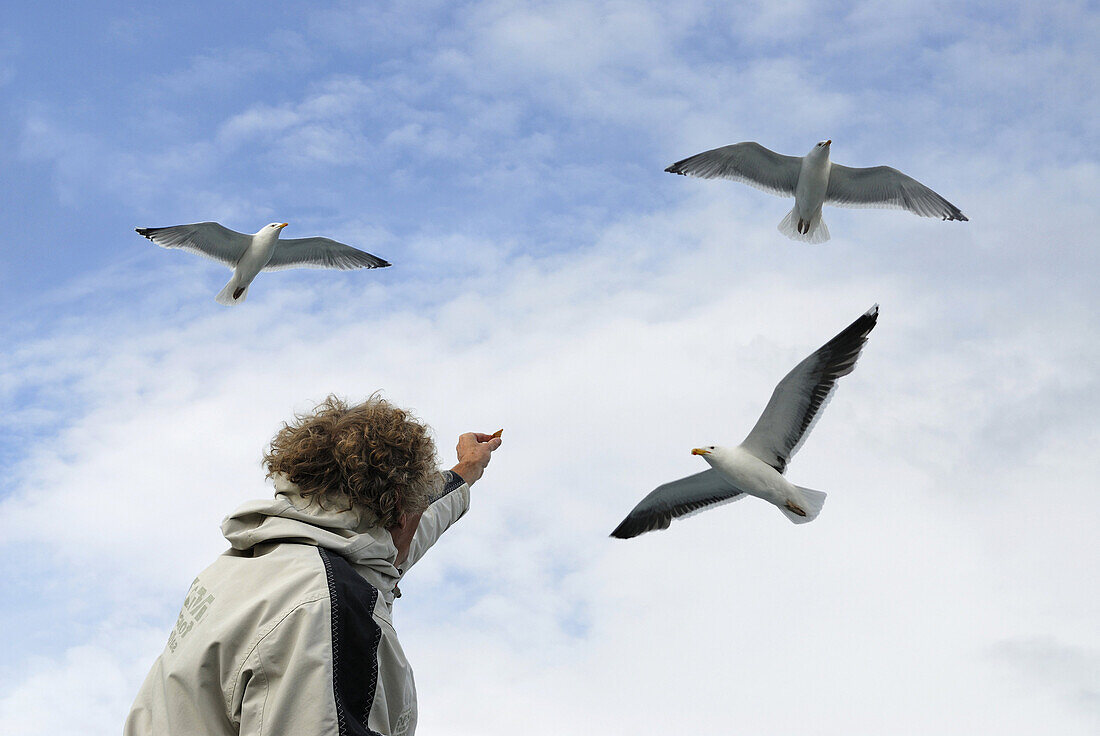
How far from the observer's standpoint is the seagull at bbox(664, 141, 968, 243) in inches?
352


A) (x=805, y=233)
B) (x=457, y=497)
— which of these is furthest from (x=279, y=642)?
(x=805, y=233)

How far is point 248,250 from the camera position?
34.4ft

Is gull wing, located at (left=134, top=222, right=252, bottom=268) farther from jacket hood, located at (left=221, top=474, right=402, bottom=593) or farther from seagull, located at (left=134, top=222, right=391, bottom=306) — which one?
jacket hood, located at (left=221, top=474, right=402, bottom=593)

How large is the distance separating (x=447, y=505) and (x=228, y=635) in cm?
113

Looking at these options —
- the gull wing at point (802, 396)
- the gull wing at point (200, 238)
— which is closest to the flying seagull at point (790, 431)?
the gull wing at point (802, 396)

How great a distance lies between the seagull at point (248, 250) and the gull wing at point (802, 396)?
19.3 feet

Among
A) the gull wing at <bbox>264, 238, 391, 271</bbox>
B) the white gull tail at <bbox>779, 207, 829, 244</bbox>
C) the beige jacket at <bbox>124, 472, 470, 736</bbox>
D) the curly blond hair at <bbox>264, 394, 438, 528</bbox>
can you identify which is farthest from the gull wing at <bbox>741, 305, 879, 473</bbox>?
the gull wing at <bbox>264, 238, 391, 271</bbox>

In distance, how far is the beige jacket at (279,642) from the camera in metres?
1.70

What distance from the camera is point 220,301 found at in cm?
1069

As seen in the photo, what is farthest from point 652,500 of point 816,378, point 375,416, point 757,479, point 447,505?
point 375,416

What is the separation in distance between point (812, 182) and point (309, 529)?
790cm

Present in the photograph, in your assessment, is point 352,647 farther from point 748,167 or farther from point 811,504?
point 748,167

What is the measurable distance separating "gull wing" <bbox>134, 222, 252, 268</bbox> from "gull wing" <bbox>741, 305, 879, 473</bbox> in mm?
6161

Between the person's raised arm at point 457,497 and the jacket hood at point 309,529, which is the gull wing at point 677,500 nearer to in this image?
the person's raised arm at point 457,497
